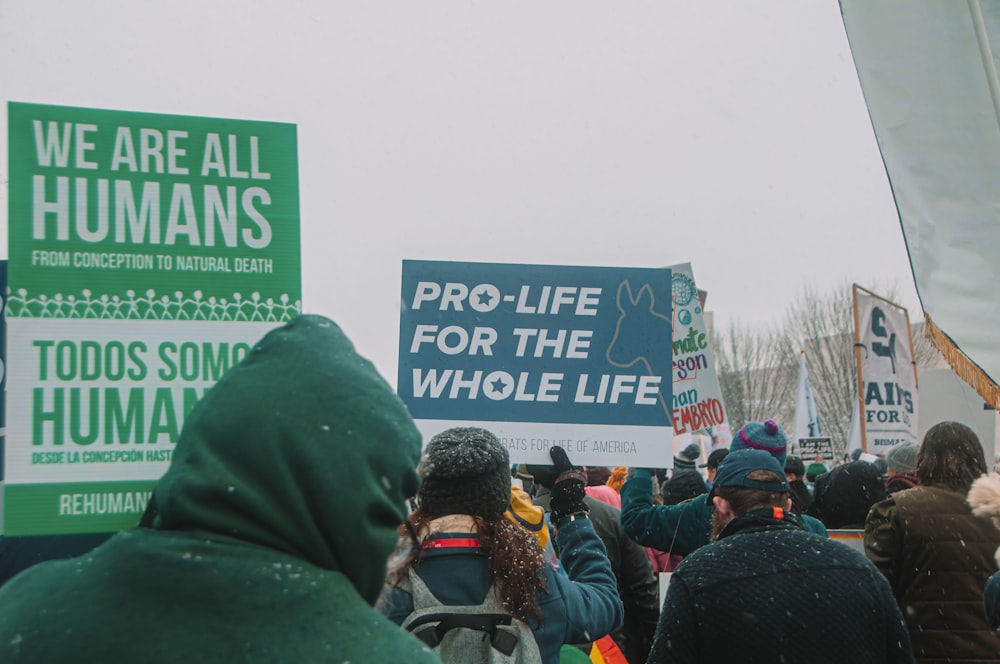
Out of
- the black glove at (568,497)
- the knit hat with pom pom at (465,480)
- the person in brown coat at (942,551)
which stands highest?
the knit hat with pom pom at (465,480)

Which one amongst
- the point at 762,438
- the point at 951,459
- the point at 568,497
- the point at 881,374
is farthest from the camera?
the point at 881,374

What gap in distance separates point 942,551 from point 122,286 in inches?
145

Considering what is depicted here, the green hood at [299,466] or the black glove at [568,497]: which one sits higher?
the green hood at [299,466]

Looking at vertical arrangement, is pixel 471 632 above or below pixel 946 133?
below

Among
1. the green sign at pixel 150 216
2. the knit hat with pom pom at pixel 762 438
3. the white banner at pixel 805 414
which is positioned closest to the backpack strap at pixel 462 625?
the green sign at pixel 150 216

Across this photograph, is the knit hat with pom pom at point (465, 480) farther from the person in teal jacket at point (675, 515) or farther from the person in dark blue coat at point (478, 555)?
the person in teal jacket at point (675, 515)

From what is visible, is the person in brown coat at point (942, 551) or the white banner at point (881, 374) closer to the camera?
the person in brown coat at point (942, 551)

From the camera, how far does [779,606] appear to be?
9.75ft

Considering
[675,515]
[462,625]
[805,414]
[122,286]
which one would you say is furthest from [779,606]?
[805,414]

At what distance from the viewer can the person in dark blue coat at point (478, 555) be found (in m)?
2.84

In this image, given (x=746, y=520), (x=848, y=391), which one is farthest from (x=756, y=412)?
(x=746, y=520)

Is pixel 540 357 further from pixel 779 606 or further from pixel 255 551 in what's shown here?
pixel 255 551

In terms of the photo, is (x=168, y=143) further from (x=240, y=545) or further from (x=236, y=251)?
(x=240, y=545)

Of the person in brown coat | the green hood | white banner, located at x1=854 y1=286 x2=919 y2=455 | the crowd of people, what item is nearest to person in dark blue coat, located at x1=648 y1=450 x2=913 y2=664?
the crowd of people
